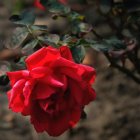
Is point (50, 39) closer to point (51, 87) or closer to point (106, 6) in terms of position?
point (51, 87)

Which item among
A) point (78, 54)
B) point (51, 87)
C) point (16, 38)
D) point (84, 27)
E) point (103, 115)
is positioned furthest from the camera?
point (103, 115)

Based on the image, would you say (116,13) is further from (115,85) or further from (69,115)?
(115,85)

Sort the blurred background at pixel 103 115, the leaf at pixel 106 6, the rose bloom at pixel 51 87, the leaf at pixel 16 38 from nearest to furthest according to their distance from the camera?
the rose bloom at pixel 51 87 < the leaf at pixel 16 38 < the leaf at pixel 106 6 < the blurred background at pixel 103 115

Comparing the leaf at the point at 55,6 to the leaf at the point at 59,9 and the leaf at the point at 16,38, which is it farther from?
the leaf at the point at 16,38

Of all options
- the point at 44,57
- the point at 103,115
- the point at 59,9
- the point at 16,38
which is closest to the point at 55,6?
the point at 59,9

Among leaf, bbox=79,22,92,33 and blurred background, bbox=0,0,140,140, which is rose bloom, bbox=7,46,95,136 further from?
blurred background, bbox=0,0,140,140

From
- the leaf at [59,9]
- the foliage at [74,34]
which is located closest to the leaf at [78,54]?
the foliage at [74,34]
